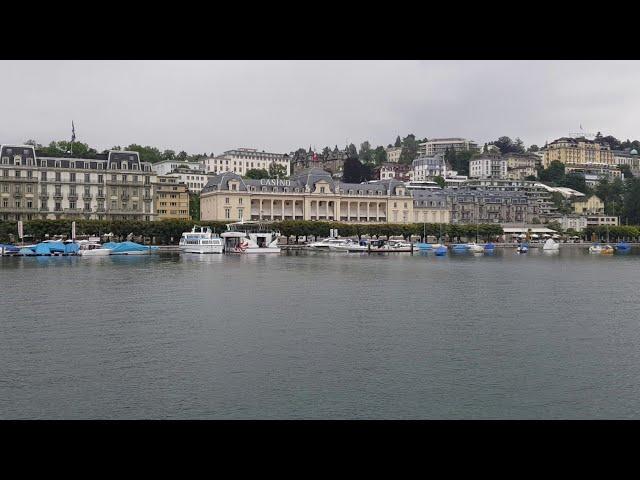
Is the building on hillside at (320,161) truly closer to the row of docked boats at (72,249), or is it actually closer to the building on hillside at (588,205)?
the building on hillside at (588,205)

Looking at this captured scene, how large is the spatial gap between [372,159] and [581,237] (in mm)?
80724

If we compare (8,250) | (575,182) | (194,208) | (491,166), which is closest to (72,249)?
(8,250)

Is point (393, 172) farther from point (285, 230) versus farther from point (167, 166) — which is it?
point (285, 230)

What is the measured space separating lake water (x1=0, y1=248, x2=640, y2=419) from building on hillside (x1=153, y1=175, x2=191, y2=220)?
6679 centimetres

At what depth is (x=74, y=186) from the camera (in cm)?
7600

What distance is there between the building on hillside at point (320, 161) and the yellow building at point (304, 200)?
5219cm

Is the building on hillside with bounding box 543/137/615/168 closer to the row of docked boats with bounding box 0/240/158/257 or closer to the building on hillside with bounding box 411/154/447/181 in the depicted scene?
the building on hillside with bounding box 411/154/447/181

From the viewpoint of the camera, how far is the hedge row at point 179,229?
66938 millimetres

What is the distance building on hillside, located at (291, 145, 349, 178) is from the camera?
6220 inches

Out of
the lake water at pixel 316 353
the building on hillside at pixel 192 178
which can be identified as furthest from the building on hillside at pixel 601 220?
the lake water at pixel 316 353

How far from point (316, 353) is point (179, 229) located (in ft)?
207

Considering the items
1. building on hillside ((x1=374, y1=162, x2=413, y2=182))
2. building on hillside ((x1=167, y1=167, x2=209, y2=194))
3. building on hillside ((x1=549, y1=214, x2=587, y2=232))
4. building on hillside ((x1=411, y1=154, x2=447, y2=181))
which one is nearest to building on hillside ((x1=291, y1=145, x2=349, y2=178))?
building on hillside ((x1=374, y1=162, x2=413, y2=182))
